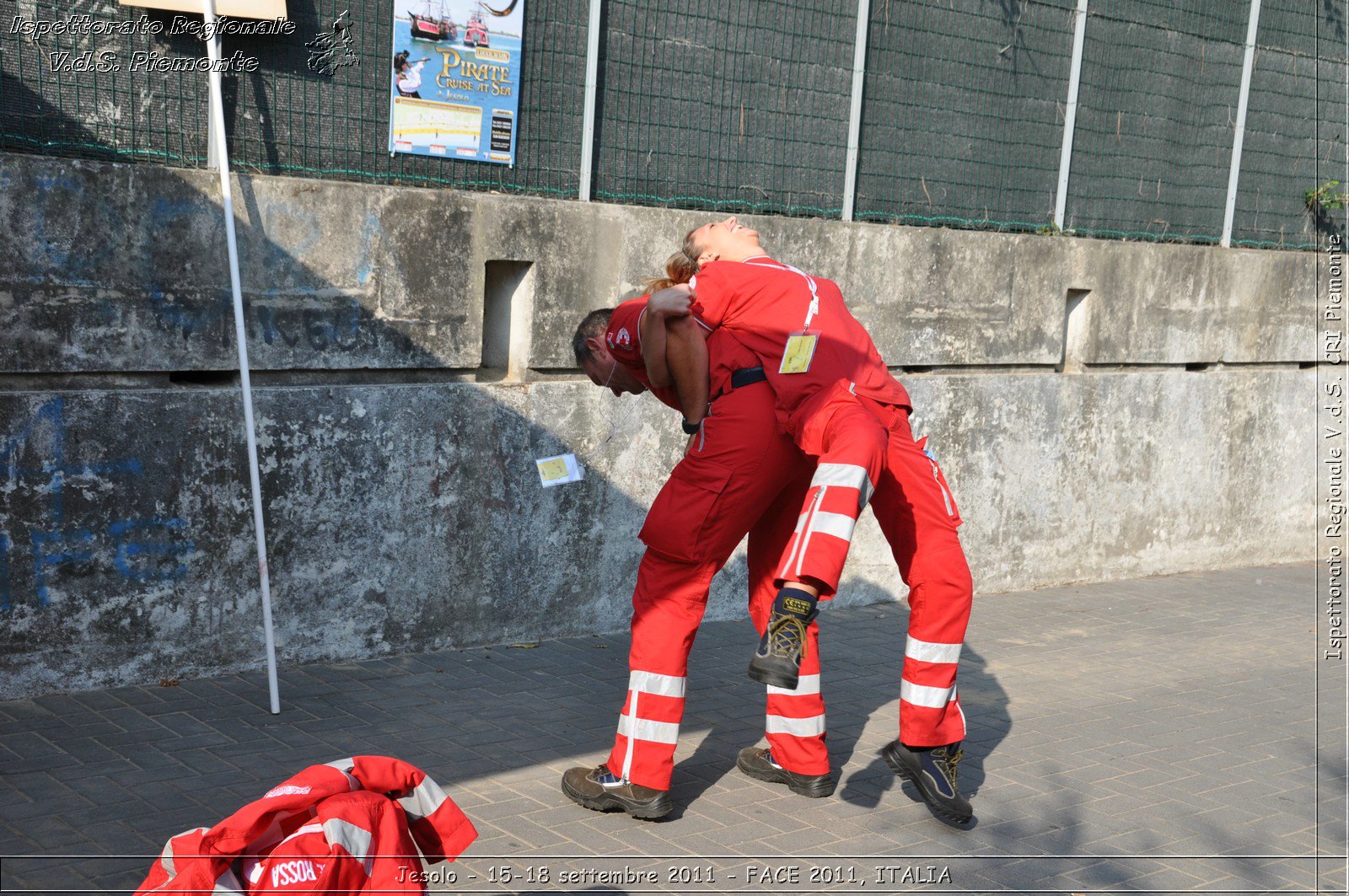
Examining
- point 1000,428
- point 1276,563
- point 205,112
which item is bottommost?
point 1276,563

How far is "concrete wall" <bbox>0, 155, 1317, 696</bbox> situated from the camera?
4.98 meters

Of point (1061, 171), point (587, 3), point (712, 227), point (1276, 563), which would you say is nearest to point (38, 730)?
point (712, 227)

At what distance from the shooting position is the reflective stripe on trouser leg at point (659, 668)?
434 centimetres

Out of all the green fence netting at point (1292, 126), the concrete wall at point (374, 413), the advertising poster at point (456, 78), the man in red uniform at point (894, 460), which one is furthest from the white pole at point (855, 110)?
the green fence netting at point (1292, 126)

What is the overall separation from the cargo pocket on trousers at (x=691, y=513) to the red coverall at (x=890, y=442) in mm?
310

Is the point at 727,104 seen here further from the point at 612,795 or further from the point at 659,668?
the point at 612,795

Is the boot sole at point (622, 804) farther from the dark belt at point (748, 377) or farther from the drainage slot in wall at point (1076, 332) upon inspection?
the drainage slot in wall at point (1076, 332)

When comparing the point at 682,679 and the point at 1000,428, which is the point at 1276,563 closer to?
the point at 1000,428

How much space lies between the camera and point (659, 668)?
439 cm

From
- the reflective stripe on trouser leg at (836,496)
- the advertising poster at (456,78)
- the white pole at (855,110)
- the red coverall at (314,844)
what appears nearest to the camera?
the red coverall at (314,844)

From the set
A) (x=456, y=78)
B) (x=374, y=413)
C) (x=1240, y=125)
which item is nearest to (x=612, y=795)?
(x=374, y=413)

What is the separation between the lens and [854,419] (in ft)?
13.4

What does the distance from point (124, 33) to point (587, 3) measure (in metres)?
2.19

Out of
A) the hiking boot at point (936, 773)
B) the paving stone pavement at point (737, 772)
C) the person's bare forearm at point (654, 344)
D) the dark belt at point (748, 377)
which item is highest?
the person's bare forearm at point (654, 344)
